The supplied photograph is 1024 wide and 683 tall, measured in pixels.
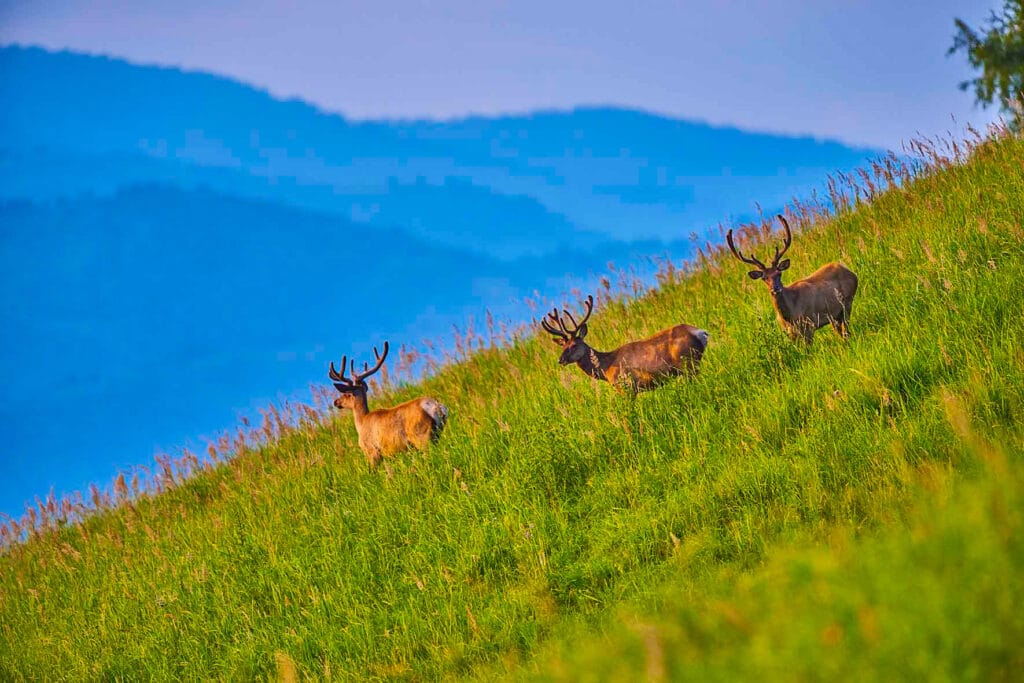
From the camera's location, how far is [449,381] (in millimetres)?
13367

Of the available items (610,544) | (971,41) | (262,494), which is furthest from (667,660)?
(971,41)

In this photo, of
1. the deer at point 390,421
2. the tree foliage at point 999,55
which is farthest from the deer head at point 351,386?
the tree foliage at point 999,55

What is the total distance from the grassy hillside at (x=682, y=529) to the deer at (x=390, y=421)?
11.0 inches

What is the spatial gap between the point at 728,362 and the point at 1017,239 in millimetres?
2913

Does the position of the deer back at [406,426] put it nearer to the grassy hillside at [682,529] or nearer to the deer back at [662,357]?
the grassy hillside at [682,529]

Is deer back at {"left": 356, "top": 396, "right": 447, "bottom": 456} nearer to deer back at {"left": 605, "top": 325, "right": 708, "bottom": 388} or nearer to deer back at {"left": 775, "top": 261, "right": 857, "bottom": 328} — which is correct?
deer back at {"left": 605, "top": 325, "right": 708, "bottom": 388}

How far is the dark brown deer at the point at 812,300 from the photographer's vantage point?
866cm

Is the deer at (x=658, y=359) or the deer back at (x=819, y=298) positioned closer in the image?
the deer back at (x=819, y=298)

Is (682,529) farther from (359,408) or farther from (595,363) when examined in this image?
(359,408)

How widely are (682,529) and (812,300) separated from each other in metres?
3.03

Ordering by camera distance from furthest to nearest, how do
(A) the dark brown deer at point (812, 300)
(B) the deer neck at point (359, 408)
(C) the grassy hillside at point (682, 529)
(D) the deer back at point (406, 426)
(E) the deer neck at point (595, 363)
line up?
1. (B) the deer neck at point (359, 408)
2. (D) the deer back at point (406, 426)
3. (E) the deer neck at point (595, 363)
4. (A) the dark brown deer at point (812, 300)
5. (C) the grassy hillside at point (682, 529)

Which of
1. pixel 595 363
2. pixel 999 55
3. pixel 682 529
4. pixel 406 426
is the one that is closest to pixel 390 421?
pixel 406 426

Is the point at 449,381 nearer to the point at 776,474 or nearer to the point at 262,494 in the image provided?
the point at 262,494

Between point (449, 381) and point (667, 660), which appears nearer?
point (667, 660)
